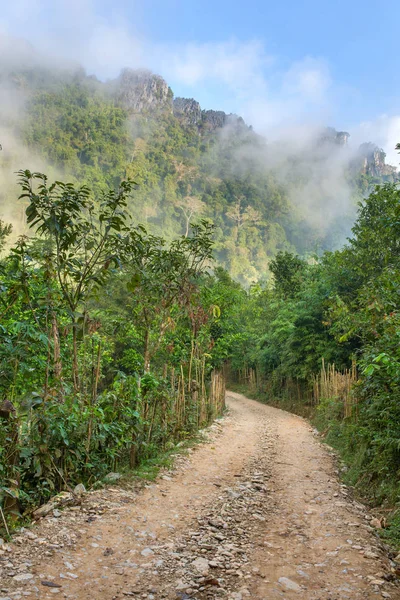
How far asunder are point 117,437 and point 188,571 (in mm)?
2288

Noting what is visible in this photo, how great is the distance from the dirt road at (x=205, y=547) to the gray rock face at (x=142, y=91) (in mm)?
137996

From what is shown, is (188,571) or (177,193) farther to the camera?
(177,193)

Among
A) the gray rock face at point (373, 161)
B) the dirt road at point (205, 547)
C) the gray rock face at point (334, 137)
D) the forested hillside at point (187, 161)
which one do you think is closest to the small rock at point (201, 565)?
the dirt road at point (205, 547)

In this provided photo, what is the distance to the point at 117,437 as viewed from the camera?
497 cm

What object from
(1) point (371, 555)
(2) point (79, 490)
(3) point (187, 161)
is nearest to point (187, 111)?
(3) point (187, 161)

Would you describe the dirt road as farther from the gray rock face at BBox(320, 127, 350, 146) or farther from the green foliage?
the gray rock face at BBox(320, 127, 350, 146)

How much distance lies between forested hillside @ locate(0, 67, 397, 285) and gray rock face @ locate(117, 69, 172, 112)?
37 cm

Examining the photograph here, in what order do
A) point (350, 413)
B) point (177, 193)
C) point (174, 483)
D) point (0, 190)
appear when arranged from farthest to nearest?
point (177, 193) < point (0, 190) < point (350, 413) < point (174, 483)

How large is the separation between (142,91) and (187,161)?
3757cm

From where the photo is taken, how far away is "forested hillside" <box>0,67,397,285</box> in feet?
284

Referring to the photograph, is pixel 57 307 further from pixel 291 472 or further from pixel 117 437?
pixel 291 472

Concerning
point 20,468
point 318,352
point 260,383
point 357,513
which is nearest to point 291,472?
point 357,513

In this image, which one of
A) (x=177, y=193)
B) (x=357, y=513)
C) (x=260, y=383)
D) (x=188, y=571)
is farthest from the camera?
(x=177, y=193)

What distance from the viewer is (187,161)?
375 feet
